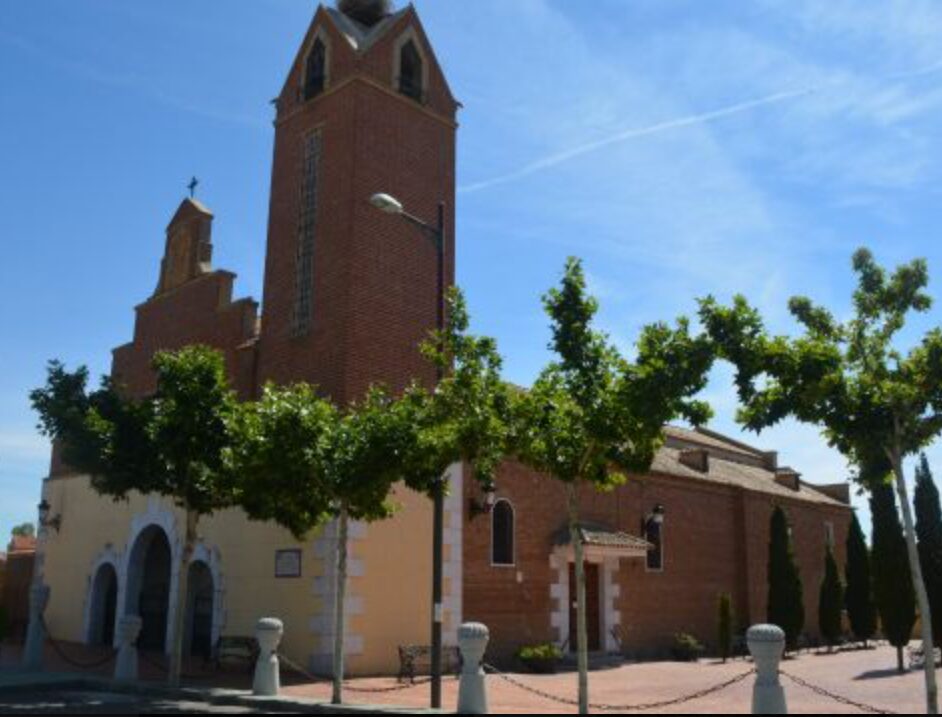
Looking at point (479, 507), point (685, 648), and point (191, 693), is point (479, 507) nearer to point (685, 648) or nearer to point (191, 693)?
point (191, 693)

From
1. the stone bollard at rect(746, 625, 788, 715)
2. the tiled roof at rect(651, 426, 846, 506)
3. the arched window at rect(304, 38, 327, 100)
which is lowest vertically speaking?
the stone bollard at rect(746, 625, 788, 715)

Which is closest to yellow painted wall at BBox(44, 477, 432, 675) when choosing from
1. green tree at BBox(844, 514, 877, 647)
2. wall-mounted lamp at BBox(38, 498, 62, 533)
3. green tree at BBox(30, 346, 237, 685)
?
green tree at BBox(30, 346, 237, 685)

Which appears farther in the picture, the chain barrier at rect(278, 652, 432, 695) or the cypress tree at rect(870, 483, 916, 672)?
the cypress tree at rect(870, 483, 916, 672)

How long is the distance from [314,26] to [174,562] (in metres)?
13.8

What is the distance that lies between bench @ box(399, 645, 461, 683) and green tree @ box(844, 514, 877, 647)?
1617cm

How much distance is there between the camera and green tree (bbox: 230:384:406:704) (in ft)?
48.6

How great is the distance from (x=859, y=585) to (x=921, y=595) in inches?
826

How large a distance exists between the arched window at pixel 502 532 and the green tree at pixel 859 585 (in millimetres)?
14052

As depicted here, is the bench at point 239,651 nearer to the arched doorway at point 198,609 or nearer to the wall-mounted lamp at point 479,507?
the arched doorway at point 198,609

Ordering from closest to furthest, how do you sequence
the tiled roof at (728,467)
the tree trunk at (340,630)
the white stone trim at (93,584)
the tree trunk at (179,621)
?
the tree trunk at (340,630) → the tree trunk at (179,621) → the white stone trim at (93,584) → the tiled roof at (728,467)

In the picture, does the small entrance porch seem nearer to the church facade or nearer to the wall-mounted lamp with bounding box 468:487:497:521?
the church facade

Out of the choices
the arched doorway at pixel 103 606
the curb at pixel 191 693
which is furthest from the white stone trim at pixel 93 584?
the curb at pixel 191 693

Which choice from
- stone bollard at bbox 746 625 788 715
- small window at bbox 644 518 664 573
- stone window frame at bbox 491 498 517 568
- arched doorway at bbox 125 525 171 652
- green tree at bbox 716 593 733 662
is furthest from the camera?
small window at bbox 644 518 664 573

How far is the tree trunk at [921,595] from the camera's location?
1099 cm
